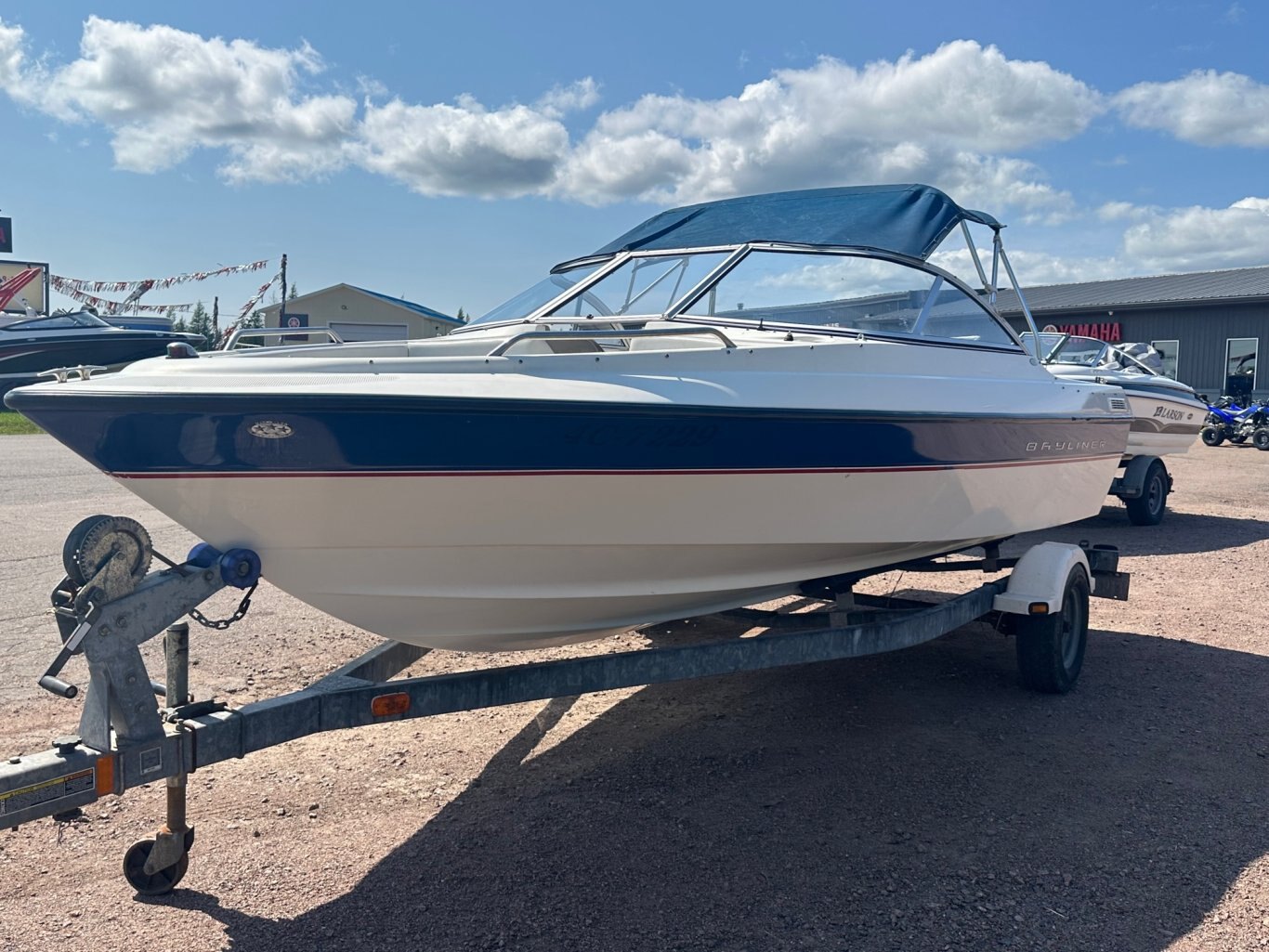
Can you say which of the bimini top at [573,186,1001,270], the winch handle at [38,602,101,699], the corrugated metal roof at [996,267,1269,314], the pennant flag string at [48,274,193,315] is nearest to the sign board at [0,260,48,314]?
the pennant flag string at [48,274,193,315]

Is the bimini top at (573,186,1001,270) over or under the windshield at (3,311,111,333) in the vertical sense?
under

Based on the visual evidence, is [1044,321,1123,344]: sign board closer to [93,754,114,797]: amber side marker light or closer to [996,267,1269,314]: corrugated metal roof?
[996,267,1269,314]: corrugated metal roof

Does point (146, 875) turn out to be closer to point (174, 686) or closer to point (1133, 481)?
point (174, 686)

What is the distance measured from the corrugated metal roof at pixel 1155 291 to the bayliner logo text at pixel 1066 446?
22.8 metres

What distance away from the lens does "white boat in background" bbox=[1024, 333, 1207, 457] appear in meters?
10.0

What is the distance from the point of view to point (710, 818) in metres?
3.43

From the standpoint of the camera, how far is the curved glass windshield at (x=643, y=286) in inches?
172

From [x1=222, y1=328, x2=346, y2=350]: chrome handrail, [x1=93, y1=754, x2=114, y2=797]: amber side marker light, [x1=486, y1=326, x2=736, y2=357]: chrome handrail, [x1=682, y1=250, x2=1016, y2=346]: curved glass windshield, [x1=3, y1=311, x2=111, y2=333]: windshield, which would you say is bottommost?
[x1=93, y1=754, x2=114, y2=797]: amber side marker light

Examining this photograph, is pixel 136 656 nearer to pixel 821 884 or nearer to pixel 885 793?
pixel 821 884

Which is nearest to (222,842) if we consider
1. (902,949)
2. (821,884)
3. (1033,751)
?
(821,884)

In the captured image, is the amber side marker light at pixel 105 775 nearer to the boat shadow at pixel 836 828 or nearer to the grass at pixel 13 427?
the boat shadow at pixel 836 828

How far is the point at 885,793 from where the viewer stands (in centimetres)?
363

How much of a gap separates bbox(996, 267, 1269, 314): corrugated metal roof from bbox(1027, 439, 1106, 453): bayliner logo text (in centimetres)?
2283

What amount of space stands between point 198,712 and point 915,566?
3404 millimetres
